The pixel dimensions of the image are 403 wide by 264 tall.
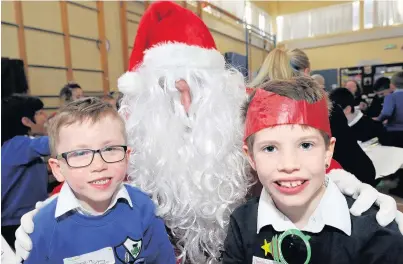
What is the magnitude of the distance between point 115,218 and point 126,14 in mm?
4702

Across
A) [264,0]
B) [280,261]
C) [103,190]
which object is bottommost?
[280,261]

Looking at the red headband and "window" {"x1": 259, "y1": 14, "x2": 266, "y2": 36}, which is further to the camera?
"window" {"x1": 259, "y1": 14, "x2": 266, "y2": 36}

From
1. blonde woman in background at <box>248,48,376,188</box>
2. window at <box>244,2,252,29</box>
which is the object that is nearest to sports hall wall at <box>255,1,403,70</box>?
window at <box>244,2,252,29</box>

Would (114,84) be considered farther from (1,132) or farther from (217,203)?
(217,203)

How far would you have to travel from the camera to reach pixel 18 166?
218 cm

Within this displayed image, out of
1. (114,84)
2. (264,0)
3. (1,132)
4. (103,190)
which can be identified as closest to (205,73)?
(103,190)

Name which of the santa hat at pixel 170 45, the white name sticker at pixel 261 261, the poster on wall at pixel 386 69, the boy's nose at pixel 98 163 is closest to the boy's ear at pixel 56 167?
the boy's nose at pixel 98 163

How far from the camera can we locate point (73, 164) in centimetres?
105

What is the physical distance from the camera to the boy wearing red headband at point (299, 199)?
3.06ft

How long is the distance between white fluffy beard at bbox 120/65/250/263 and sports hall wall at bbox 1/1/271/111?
297 centimetres

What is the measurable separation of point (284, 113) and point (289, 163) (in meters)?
0.15

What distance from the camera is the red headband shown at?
96 centimetres

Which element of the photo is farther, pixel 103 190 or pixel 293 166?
pixel 103 190

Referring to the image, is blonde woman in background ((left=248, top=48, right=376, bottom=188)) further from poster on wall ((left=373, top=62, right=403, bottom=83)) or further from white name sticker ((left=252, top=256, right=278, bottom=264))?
poster on wall ((left=373, top=62, right=403, bottom=83))
